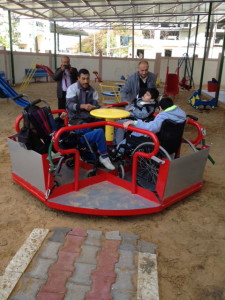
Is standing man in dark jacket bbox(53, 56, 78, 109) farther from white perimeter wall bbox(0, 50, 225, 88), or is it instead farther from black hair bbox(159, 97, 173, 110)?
white perimeter wall bbox(0, 50, 225, 88)

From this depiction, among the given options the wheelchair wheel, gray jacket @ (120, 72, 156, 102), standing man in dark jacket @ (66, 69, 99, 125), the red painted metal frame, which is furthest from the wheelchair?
gray jacket @ (120, 72, 156, 102)

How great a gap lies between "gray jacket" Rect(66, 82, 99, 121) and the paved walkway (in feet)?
5.55

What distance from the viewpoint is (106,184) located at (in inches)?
124

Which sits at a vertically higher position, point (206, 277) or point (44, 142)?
point (44, 142)

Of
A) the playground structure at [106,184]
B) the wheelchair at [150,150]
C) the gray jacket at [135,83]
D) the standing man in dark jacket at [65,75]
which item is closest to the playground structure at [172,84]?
the standing man in dark jacket at [65,75]

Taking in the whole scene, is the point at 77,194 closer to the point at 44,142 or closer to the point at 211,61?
the point at 44,142

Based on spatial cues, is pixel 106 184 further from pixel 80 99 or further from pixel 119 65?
pixel 119 65

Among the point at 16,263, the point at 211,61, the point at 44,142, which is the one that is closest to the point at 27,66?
the point at 211,61

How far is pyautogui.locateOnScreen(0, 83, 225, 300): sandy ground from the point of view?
1.96 meters

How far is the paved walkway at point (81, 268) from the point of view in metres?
1.80

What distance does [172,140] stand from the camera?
112 inches

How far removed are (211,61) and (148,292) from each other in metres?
16.6

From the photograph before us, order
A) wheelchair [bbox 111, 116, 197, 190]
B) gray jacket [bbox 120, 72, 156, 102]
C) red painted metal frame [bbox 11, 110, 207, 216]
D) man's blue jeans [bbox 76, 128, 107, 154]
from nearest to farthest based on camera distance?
red painted metal frame [bbox 11, 110, 207, 216], wheelchair [bbox 111, 116, 197, 190], man's blue jeans [bbox 76, 128, 107, 154], gray jacket [bbox 120, 72, 156, 102]

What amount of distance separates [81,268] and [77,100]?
2263mm
